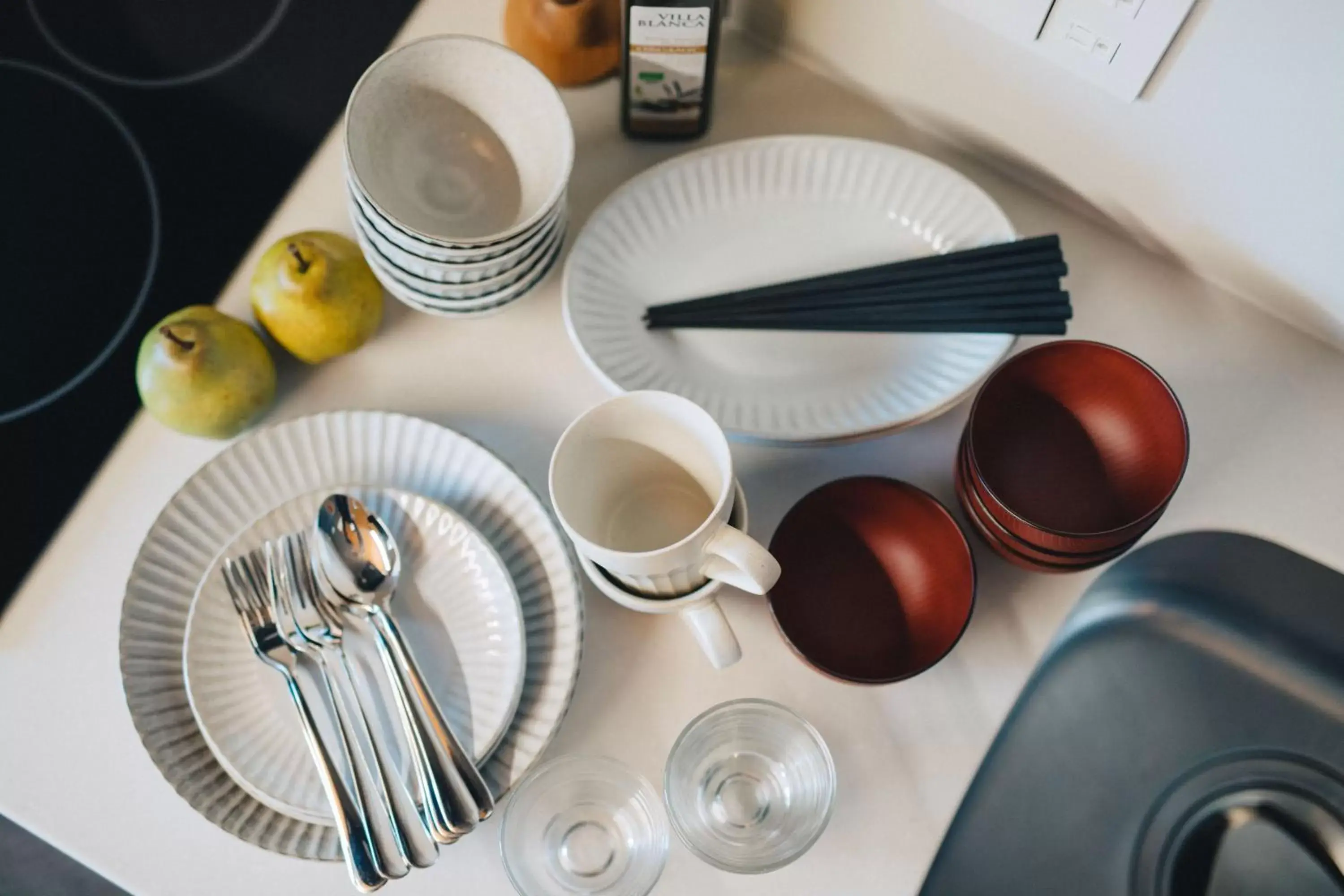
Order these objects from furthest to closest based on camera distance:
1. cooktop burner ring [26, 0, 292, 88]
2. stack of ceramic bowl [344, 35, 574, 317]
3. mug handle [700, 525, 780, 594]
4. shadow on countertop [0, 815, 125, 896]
→ shadow on countertop [0, 815, 125, 896] → cooktop burner ring [26, 0, 292, 88] → stack of ceramic bowl [344, 35, 574, 317] → mug handle [700, 525, 780, 594]

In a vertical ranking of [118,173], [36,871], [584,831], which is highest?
[118,173]

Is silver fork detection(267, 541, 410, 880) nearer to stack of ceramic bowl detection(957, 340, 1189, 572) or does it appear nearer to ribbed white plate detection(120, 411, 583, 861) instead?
ribbed white plate detection(120, 411, 583, 861)

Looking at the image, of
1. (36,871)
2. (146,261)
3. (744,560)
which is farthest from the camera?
(36,871)

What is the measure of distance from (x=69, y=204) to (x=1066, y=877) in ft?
2.80

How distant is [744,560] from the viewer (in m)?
0.51

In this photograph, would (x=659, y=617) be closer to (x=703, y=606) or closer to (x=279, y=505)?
(x=703, y=606)

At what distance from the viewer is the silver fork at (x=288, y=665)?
55 centimetres

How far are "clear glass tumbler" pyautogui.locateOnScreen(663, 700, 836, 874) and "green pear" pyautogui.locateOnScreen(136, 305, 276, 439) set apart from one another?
34 cm

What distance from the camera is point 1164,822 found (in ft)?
2.37

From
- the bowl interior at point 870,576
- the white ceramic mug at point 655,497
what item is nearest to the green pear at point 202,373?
the white ceramic mug at point 655,497

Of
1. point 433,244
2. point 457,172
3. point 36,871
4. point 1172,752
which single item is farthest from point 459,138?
point 36,871

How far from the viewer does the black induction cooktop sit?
0.69 metres

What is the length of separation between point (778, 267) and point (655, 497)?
0.19 m

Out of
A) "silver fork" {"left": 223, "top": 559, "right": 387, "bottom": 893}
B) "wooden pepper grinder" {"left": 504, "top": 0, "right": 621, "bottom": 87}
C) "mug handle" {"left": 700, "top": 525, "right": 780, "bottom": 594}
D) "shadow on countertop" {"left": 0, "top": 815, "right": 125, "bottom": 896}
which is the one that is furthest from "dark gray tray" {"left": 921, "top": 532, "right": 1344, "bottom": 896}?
"shadow on countertop" {"left": 0, "top": 815, "right": 125, "bottom": 896}
